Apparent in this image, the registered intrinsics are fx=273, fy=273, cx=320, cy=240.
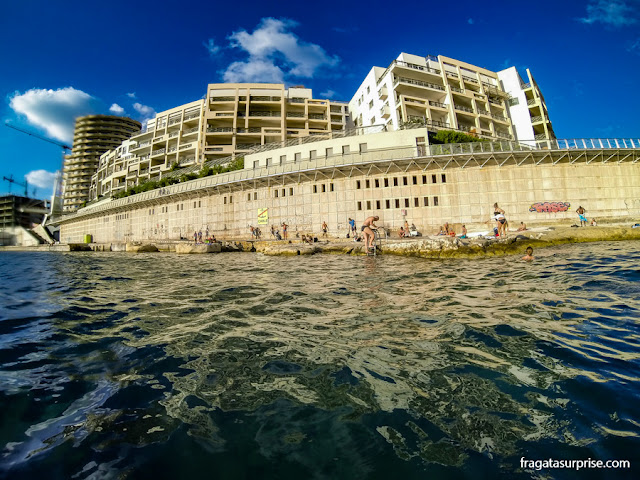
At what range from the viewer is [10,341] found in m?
3.86

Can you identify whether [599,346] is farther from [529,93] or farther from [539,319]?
[529,93]

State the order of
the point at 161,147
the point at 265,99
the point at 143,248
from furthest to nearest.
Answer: the point at 161,147 → the point at 265,99 → the point at 143,248

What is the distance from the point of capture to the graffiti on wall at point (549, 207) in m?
25.8

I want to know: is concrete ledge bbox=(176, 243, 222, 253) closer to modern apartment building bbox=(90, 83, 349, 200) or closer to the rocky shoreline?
the rocky shoreline

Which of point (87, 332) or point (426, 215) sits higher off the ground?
point (426, 215)

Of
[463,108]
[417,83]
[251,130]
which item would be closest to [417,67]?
[417,83]

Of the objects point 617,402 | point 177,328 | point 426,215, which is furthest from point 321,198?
point 617,402

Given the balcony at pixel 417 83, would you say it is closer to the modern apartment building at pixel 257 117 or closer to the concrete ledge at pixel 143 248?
the modern apartment building at pixel 257 117

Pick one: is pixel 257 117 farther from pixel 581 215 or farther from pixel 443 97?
pixel 581 215

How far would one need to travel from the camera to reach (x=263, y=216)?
31781mm

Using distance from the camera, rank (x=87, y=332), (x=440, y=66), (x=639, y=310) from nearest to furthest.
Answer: (x=87, y=332) < (x=639, y=310) < (x=440, y=66)

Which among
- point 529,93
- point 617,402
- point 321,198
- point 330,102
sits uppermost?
point 330,102

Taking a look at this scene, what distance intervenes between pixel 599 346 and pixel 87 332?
22.6ft

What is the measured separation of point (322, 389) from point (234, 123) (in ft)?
170
